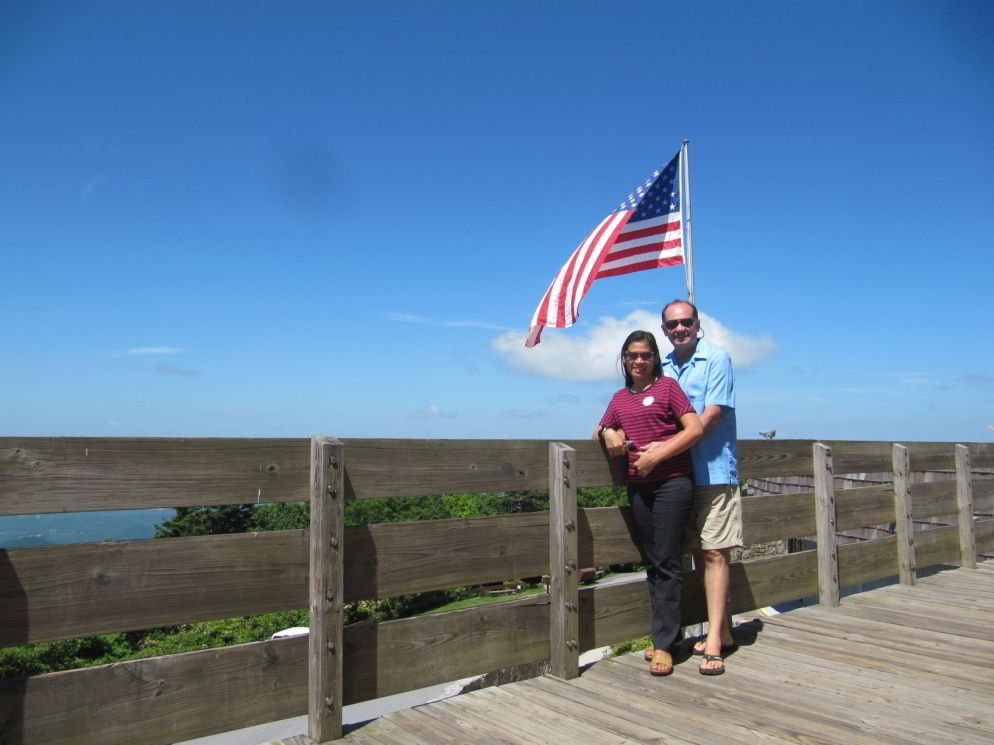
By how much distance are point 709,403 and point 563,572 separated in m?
1.13

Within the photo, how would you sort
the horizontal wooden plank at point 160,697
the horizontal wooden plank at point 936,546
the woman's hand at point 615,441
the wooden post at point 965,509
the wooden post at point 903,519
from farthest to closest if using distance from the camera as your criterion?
the wooden post at point 965,509, the horizontal wooden plank at point 936,546, the wooden post at point 903,519, the woman's hand at point 615,441, the horizontal wooden plank at point 160,697

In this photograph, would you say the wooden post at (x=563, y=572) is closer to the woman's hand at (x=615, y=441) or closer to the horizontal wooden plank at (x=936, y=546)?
the woman's hand at (x=615, y=441)

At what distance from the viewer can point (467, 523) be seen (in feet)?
12.2

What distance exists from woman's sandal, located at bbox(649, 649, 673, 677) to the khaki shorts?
1.98 ft

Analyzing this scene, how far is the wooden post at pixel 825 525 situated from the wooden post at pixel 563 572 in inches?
96.1

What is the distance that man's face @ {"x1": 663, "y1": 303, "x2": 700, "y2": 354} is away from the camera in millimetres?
4312

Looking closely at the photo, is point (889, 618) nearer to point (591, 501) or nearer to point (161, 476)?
point (161, 476)

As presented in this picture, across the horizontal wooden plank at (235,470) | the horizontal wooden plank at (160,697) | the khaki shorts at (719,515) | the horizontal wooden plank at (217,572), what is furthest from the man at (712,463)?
the horizontal wooden plank at (160,697)

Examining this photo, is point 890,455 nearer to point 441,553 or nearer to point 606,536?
point 606,536

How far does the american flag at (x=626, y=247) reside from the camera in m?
7.02

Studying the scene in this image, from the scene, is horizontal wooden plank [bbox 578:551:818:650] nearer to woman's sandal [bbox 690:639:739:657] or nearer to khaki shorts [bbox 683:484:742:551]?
woman's sandal [bbox 690:639:739:657]

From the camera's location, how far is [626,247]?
735cm

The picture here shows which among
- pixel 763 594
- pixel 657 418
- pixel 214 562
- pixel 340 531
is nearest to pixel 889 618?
pixel 763 594

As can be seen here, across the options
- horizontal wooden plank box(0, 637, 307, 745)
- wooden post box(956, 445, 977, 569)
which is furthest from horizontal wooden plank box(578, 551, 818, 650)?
wooden post box(956, 445, 977, 569)
